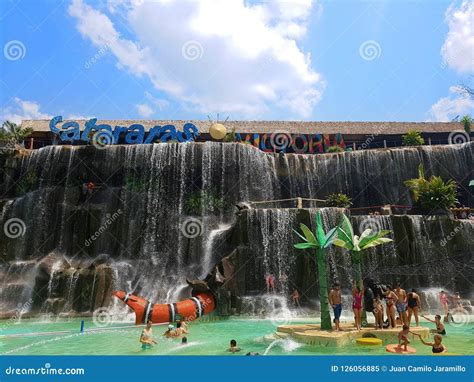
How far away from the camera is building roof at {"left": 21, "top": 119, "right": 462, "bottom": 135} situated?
40094 millimetres

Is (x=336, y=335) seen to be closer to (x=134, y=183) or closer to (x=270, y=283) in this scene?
(x=270, y=283)

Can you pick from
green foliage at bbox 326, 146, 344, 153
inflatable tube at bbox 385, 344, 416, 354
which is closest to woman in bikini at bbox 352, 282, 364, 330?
inflatable tube at bbox 385, 344, 416, 354

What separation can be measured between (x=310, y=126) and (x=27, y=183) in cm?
2515

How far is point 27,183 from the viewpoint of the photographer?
1147 inches

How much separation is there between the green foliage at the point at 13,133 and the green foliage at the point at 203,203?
654 inches

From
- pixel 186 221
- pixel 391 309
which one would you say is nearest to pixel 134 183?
pixel 186 221

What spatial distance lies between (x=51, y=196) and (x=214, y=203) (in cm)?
1053

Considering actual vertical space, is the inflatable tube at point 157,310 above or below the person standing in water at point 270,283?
below

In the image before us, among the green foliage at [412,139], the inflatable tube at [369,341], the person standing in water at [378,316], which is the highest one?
the green foliage at [412,139]

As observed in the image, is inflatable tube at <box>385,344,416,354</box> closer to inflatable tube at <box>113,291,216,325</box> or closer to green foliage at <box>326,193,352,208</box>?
inflatable tube at <box>113,291,216,325</box>

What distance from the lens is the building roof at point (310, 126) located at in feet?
132

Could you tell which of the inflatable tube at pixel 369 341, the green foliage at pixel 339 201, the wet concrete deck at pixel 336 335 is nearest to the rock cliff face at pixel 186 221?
the green foliage at pixel 339 201

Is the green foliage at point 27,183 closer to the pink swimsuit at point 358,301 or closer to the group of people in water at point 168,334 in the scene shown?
the group of people in water at point 168,334
